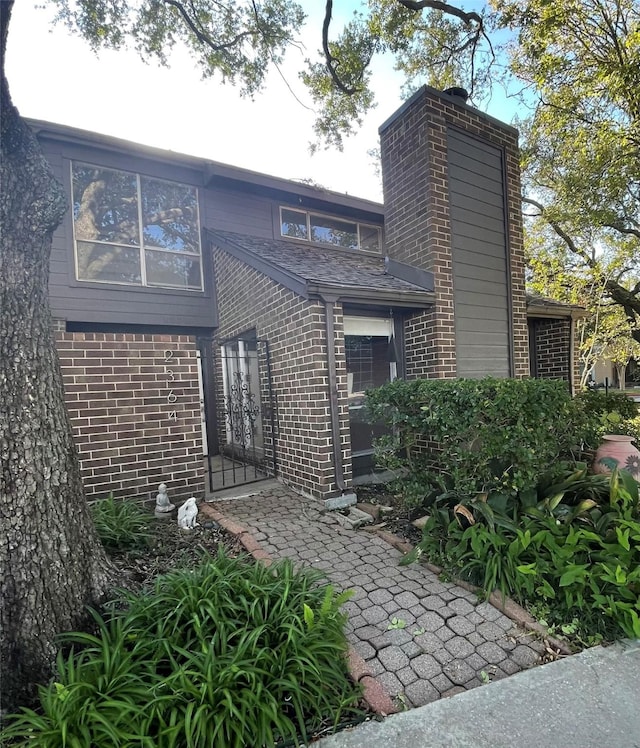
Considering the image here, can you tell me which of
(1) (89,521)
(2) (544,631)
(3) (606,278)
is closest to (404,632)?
(2) (544,631)

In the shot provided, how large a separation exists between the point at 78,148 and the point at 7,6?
481 centimetres

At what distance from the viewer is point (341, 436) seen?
4398 millimetres

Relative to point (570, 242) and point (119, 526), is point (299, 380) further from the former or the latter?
point (570, 242)

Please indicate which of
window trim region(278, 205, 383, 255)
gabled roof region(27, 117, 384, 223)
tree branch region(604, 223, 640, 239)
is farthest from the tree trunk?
tree branch region(604, 223, 640, 239)

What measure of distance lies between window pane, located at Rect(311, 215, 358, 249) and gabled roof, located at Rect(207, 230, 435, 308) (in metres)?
1.18

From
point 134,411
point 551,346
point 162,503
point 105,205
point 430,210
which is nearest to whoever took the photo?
point 162,503

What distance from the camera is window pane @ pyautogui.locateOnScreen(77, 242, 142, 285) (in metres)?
6.16

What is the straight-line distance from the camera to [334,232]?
8297mm

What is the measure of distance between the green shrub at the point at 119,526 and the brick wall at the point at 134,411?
0.60 m

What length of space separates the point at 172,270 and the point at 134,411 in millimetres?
3546

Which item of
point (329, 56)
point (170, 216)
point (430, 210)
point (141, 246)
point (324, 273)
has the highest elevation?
point (329, 56)

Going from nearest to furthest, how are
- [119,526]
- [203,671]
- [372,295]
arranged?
1. [203,671]
2. [119,526]
3. [372,295]

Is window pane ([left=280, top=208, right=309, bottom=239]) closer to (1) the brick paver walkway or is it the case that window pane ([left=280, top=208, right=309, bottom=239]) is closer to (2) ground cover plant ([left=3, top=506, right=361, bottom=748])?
(1) the brick paver walkway

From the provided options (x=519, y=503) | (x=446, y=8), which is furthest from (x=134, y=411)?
(x=446, y=8)
